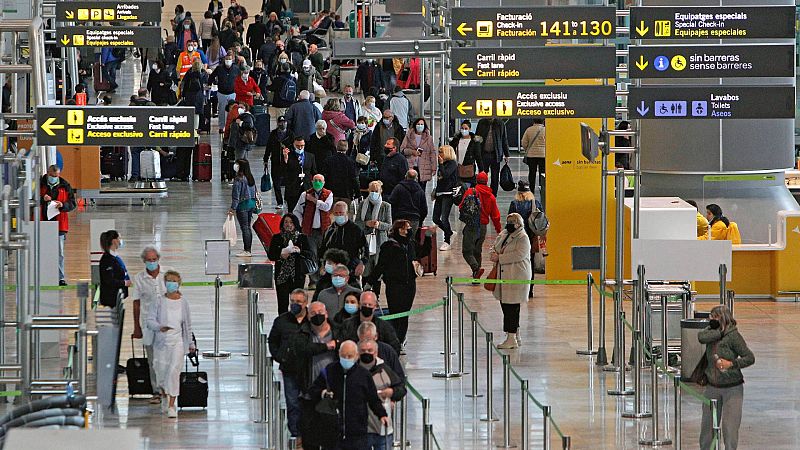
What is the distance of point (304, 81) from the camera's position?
119 ft

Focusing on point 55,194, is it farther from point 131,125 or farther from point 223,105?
point 223,105

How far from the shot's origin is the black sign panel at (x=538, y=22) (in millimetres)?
19516

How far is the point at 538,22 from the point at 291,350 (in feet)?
22.1

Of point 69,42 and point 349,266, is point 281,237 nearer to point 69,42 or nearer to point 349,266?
point 349,266

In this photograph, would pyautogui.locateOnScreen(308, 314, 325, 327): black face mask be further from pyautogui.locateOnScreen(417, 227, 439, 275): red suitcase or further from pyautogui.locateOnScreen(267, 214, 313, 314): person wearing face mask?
pyautogui.locateOnScreen(417, 227, 439, 275): red suitcase

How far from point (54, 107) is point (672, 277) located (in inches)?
256

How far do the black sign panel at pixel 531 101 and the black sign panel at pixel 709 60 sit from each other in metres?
0.51

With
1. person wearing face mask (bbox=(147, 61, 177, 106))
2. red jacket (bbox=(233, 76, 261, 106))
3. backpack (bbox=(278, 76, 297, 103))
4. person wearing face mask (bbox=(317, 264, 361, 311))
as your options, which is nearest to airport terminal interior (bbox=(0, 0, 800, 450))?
person wearing face mask (bbox=(317, 264, 361, 311))

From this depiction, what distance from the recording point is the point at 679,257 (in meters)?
18.1

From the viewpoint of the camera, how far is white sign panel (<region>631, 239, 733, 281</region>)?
59.3 feet

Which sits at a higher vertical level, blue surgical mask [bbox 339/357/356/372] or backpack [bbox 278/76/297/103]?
backpack [bbox 278/76/297/103]

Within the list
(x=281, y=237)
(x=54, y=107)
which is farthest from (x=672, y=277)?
(x=54, y=107)

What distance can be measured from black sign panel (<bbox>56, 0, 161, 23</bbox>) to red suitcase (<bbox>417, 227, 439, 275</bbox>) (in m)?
5.36

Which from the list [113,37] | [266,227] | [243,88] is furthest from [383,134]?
[243,88]
